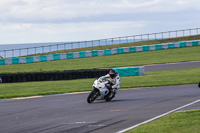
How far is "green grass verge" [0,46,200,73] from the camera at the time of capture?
142 ft

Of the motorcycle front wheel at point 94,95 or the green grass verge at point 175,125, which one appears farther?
the motorcycle front wheel at point 94,95

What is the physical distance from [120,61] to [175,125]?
36.7 m

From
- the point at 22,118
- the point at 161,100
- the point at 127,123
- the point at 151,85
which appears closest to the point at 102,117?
the point at 127,123

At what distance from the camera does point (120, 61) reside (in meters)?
47.0

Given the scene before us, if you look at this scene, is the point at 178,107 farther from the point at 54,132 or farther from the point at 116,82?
the point at 54,132

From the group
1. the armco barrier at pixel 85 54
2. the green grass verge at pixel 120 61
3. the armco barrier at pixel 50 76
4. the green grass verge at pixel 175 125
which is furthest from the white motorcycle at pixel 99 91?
the armco barrier at pixel 85 54

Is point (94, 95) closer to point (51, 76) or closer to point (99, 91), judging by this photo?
point (99, 91)

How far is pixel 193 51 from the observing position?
52031 millimetres

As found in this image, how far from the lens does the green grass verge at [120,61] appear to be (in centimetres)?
4338

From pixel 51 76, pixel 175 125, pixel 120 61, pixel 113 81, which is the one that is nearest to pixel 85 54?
pixel 120 61

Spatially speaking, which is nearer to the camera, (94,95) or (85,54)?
(94,95)

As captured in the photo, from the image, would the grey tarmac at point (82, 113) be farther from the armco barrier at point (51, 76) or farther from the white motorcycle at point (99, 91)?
the armco barrier at point (51, 76)

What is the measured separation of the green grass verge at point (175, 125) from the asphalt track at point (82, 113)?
2.16 feet

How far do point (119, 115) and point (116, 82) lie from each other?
5015 millimetres
